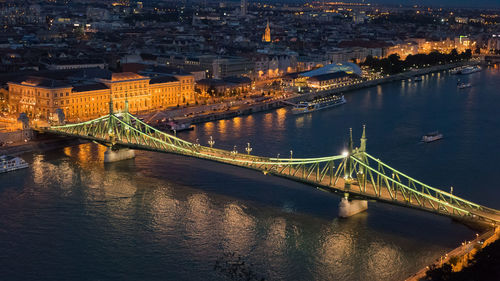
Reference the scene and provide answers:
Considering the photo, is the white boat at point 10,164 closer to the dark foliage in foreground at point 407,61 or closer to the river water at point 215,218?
the river water at point 215,218

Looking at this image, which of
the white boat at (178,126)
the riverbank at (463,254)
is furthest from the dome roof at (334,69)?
the riverbank at (463,254)

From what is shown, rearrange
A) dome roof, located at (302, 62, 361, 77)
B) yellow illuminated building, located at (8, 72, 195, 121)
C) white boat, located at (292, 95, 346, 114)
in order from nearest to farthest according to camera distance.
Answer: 1. yellow illuminated building, located at (8, 72, 195, 121)
2. white boat, located at (292, 95, 346, 114)
3. dome roof, located at (302, 62, 361, 77)

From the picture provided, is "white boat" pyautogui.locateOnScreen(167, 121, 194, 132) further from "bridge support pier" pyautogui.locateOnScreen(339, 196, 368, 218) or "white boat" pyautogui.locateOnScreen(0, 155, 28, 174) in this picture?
"bridge support pier" pyautogui.locateOnScreen(339, 196, 368, 218)

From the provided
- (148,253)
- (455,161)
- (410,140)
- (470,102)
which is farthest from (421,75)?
(148,253)

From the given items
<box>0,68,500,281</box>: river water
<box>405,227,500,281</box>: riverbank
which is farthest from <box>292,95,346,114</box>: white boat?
<box>405,227,500,281</box>: riverbank

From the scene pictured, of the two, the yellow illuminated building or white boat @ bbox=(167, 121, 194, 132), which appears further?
the yellow illuminated building

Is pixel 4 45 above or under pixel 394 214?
above

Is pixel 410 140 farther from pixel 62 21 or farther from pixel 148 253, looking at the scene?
pixel 62 21
